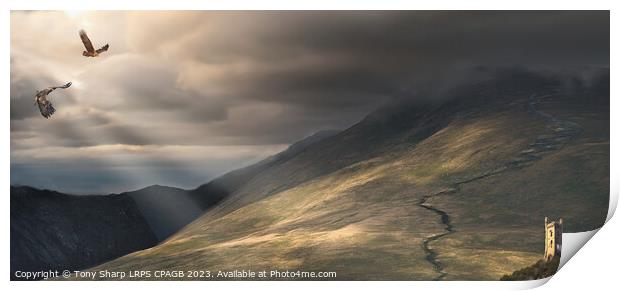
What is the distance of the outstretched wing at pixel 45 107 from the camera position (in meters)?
15.8

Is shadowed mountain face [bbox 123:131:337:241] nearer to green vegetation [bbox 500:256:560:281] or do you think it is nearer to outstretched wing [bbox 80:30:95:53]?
outstretched wing [bbox 80:30:95:53]

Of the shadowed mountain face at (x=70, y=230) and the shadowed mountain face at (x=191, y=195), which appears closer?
the shadowed mountain face at (x=70, y=230)

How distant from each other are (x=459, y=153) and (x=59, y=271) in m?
7.95

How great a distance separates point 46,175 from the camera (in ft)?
52.2

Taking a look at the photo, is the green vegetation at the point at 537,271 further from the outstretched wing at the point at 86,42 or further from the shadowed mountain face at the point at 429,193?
the outstretched wing at the point at 86,42

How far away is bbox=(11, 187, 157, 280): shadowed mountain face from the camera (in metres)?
15.9

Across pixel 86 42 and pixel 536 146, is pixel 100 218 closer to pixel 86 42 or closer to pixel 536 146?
pixel 86 42

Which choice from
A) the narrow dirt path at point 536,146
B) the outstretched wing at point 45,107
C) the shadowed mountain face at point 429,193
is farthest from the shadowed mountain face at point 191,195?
the narrow dirt path at point 536,146

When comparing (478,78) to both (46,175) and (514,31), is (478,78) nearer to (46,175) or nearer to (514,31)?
(514,31)

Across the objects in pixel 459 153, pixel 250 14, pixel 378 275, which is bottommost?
pixel 378 275

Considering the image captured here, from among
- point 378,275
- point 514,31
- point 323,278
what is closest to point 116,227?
point 323,278

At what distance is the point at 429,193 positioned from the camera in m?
16.3

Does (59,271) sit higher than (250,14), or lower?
lower

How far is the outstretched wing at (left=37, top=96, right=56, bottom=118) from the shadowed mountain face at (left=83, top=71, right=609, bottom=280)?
3.06 m
